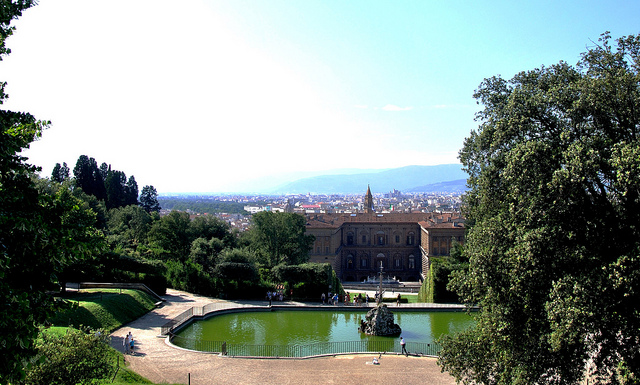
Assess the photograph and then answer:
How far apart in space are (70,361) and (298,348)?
1155 centimetres

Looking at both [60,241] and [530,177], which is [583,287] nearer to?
[530,177]

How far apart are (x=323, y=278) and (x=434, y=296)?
7.88 meters

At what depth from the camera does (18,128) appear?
827cm

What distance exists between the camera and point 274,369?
1762cm

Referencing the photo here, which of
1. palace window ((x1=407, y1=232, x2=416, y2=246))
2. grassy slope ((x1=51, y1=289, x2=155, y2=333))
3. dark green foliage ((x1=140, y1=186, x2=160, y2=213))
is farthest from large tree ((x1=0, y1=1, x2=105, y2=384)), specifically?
dark green foliage ((x1=140, y1=186, x2=160, y2=213))

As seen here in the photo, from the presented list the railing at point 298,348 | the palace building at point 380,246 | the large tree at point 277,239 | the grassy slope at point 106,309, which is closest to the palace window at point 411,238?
the palace building at point 380,246

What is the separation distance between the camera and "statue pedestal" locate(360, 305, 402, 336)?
2366cm

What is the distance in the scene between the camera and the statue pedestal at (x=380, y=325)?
23656mm

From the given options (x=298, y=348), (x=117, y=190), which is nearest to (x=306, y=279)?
(x=298, y=348)

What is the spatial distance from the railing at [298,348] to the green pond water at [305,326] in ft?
3.10

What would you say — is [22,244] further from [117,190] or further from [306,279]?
[117,190]

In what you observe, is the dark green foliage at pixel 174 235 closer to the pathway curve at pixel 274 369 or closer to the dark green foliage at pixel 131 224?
the dark green foliage at pixel 131 224

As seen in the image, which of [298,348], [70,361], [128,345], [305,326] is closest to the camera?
[70,361]

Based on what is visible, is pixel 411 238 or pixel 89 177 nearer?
pixel 89 177
